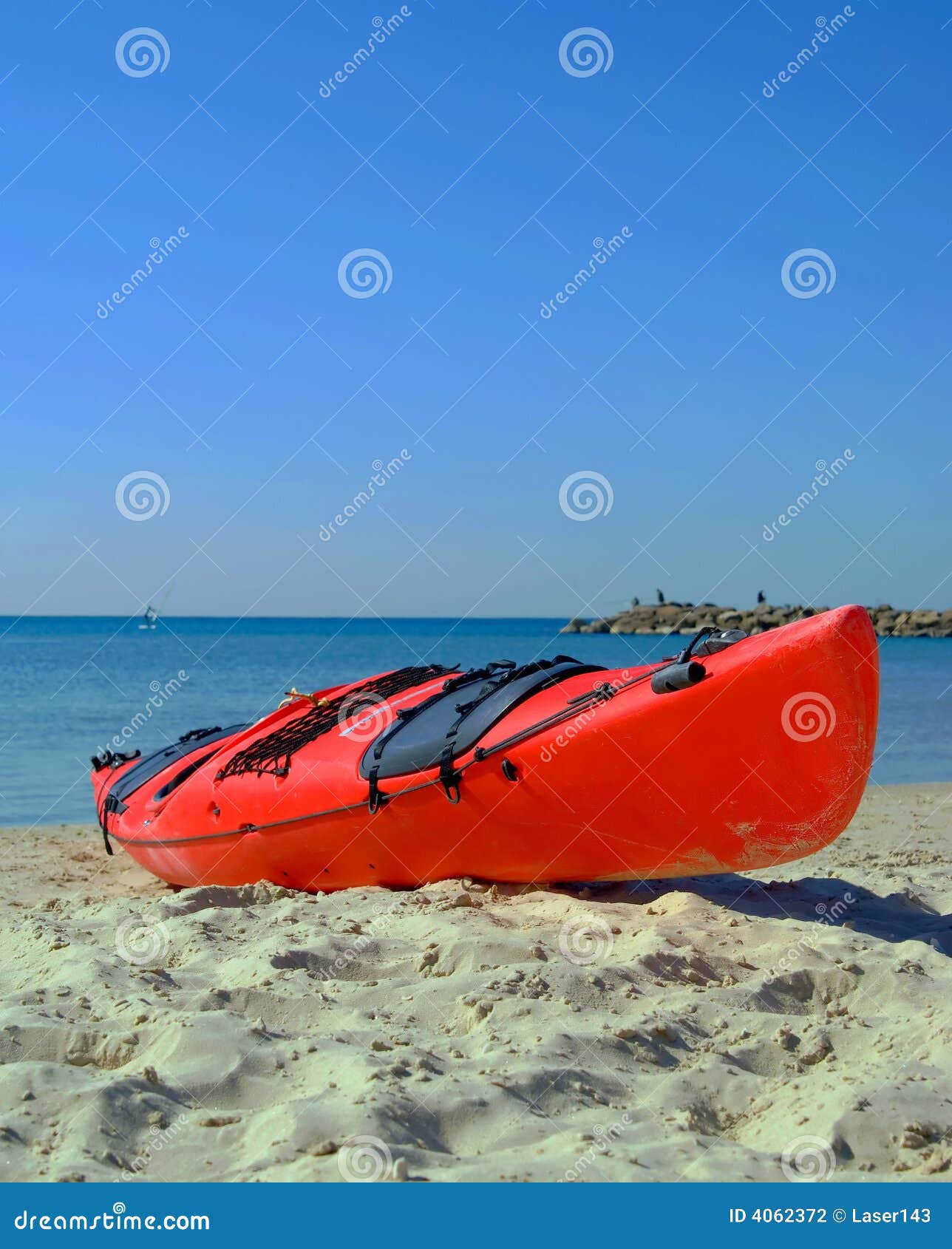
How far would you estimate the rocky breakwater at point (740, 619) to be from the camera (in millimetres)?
40250

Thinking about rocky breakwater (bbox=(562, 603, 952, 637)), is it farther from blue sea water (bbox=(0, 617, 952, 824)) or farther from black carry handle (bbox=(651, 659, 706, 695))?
black carry handle (bbox=(651, 659, 706, 695))

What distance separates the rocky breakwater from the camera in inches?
1585

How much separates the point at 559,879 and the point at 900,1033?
1.72m

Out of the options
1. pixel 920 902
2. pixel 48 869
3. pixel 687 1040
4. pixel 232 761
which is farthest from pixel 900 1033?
pixel 48 869

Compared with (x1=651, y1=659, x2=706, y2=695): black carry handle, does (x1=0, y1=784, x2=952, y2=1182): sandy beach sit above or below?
below

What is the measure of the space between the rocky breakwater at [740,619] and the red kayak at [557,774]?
115 feet

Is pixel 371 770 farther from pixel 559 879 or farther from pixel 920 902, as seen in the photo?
pixel 920 902

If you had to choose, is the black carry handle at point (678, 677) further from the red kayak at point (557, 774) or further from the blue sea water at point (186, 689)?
the blue sea water at point (186, 689)

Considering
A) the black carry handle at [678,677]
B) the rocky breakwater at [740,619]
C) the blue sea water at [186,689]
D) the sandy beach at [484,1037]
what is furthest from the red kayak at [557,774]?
the rocky breakwater at [740,619]

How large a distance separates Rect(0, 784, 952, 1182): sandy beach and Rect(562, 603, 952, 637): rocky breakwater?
3628cm

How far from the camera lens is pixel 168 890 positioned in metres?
6.00

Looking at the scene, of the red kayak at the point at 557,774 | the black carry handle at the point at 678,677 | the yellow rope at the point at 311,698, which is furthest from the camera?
the yellow rope at the point at 311,698

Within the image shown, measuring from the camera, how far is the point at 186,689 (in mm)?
21812

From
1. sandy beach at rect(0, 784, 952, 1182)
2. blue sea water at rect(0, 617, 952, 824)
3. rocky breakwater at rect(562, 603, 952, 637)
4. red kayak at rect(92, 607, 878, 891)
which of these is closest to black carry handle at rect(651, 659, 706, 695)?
red kayak at rect(92, 607, 878, 891)
